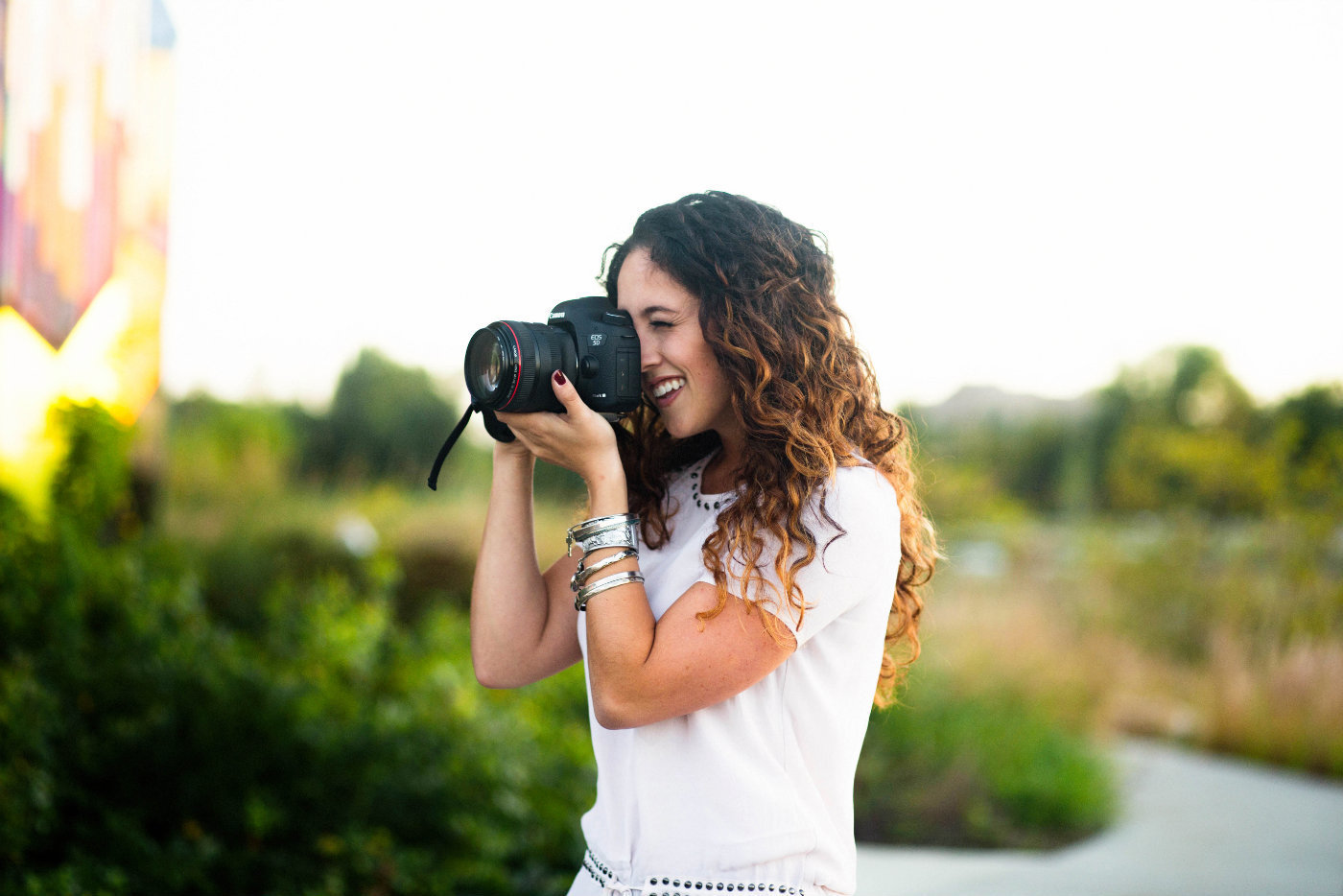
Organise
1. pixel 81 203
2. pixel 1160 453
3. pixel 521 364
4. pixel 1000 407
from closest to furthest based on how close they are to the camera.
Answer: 1. pixel 521 364
2. pixel 81 203
3. pixel 1160 453
4. pixel 1000 407

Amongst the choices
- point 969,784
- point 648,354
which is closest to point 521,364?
point 648,354

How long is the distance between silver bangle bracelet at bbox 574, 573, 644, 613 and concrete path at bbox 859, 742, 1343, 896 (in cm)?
220

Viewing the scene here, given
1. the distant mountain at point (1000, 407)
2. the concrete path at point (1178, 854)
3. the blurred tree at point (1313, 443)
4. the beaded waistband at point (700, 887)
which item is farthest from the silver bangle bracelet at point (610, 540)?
the distant mountain at point (1000, 407)

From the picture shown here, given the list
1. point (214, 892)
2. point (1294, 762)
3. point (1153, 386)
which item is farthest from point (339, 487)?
point (1153, 386)

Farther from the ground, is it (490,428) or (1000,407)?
(490,428)

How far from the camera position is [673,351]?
132 cm

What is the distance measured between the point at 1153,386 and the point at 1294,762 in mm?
5668

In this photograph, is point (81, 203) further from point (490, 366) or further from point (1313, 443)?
point (1313, 443)

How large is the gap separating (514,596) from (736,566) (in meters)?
0.42

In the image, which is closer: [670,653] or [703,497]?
[670,653]

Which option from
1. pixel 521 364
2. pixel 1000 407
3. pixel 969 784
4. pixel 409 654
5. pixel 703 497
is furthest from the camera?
pixel 1000 407

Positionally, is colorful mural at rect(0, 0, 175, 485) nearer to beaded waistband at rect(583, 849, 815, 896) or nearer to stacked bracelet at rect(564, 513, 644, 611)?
stacked bracelet at rect(564, 513, 644, 611)

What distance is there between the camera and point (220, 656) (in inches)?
114

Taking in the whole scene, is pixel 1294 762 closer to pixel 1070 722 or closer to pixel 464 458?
pixel 1070 722
